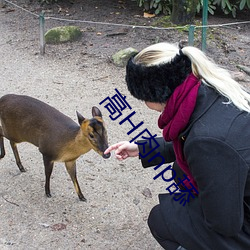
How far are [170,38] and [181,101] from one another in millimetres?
4502

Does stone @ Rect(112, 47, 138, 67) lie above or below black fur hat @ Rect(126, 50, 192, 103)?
below

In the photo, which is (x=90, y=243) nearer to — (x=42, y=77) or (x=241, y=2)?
(x=42, y=77)

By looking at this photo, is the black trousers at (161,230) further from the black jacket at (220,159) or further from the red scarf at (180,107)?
the red scarf at (180,107)

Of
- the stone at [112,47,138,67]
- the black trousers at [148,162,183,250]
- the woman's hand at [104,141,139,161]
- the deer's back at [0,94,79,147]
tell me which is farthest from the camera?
the stone at [112,47,138,67]

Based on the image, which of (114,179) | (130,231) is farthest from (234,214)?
(114,179)

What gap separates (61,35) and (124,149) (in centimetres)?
417

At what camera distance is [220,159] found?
1.89 m

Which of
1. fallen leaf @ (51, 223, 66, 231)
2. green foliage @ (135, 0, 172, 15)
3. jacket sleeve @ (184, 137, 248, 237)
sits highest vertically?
jacket sleeve @ (184, 137, 248, 237)

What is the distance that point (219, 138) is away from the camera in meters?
1.88

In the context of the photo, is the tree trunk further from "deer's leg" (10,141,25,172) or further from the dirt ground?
"deer's leg" (10,141,25,172)

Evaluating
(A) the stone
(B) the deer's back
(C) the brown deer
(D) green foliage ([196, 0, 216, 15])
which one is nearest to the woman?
(C) the brown deer

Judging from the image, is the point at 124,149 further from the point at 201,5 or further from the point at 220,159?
the point at 201,5

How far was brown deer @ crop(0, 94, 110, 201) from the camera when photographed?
298 cm

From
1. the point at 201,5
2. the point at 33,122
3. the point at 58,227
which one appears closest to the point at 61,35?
the point at 201,5
